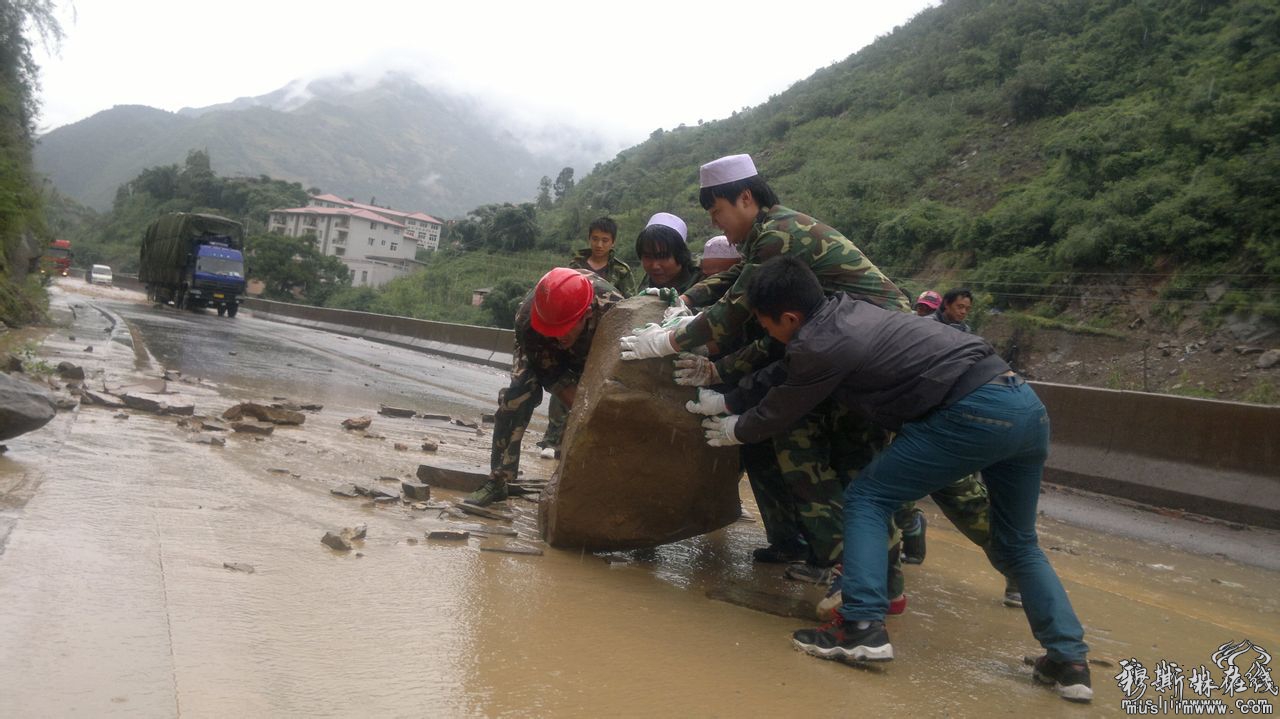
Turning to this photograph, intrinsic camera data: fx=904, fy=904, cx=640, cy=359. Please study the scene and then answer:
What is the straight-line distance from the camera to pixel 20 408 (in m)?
4.21

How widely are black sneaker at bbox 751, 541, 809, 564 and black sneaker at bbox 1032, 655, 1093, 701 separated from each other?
5.03ft

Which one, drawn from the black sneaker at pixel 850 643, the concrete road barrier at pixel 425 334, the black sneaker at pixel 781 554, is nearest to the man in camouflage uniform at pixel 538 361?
the black sneaker at pixel 781 554

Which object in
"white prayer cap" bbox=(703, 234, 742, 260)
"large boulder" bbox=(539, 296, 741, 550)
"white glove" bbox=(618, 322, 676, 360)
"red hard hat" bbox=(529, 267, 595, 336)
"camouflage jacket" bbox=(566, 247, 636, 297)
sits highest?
"white prayer cap" bbox=(703, 234, 742, 260)

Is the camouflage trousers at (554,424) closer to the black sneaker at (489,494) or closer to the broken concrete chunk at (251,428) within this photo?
the broken concrete chunk at (251,428)

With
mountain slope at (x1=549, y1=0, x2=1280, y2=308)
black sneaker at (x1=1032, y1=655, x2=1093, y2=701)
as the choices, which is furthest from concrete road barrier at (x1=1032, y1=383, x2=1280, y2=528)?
→ mountain slope at (x1=549, y1=0, x2=1280, y2=308)

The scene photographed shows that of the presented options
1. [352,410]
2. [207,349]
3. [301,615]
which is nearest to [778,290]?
[301,615]

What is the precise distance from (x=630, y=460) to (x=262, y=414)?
3.63 metres

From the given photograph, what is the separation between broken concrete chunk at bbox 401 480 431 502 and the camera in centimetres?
448

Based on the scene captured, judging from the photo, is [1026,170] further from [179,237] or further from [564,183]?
[564,183]

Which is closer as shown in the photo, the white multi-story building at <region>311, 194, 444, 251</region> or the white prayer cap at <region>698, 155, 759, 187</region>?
the white prayer cap at <region>698, 155, 759, 187</region>

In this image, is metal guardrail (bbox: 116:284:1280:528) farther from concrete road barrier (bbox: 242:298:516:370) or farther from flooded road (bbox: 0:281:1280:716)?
concrete road barrier (bbox: 242:298:516:370)

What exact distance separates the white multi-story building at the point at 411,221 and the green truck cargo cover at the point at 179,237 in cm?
7217

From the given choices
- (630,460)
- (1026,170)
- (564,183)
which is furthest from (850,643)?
(564,183)

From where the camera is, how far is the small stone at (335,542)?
132 inches
